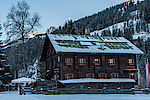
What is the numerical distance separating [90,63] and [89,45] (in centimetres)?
328

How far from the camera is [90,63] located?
124ft

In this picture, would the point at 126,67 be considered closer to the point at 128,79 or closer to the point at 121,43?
the point at 128,79

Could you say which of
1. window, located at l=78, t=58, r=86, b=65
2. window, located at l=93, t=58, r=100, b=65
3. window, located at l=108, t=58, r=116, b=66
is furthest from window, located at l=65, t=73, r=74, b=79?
window, located at l=108, t=58, r=116, b=66

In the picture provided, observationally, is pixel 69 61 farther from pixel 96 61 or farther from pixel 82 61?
pixel 96 61

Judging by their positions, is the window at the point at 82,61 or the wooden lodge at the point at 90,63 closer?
the wooden lodge at the point at 90,63

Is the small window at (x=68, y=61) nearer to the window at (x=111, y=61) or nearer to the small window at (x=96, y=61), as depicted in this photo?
the small window at (x=96, y=61)

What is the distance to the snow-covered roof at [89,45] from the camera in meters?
37.0

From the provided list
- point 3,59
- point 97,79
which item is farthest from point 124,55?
point 3,59

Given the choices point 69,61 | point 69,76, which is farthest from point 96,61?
point 69,76

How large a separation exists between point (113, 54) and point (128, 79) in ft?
15.8

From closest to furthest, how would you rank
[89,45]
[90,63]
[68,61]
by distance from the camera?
[68,61]
[90,63]
[89,45]

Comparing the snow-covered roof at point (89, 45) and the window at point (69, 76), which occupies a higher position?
the snow-covered roof at point (89, 45)

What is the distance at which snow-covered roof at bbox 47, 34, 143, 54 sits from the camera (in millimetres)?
36969

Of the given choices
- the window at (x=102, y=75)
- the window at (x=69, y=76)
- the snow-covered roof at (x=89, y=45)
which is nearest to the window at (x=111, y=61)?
the snow-covered roof at (x=89, y=45)
